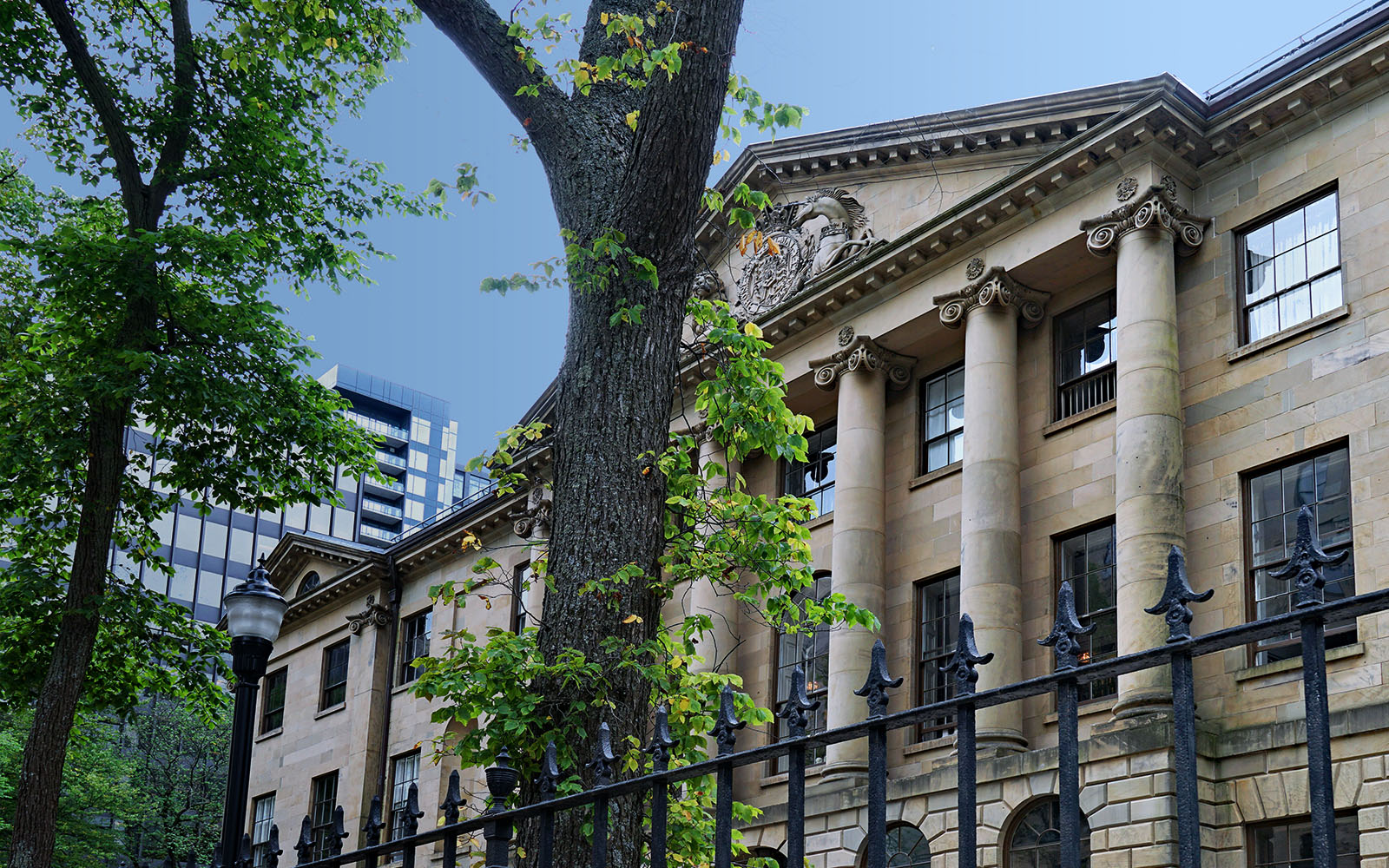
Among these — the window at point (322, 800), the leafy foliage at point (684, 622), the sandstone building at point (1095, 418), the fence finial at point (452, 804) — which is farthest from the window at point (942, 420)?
the window at point (322, 800)

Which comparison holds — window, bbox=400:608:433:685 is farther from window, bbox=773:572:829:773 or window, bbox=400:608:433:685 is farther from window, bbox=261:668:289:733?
window, bbox=773:572:829:773

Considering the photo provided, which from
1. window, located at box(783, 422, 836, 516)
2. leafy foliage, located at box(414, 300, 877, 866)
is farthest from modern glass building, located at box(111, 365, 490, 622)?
leafy foliage, located at box(414, 300, 877, 866)

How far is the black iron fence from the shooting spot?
418cm

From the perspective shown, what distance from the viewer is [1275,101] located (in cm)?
2203

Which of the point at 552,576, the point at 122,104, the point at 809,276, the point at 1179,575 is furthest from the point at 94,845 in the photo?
the point at 1179,575

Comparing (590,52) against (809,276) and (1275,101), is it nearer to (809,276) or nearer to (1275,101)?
(1275,101)

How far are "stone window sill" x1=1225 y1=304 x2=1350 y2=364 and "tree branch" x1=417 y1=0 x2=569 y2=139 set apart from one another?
49.6ft

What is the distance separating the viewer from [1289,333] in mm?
21172

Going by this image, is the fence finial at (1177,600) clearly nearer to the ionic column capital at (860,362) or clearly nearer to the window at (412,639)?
the ionic column capital at (860,362)

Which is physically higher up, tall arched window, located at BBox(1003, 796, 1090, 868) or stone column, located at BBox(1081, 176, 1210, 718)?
stone column, located at BBox(1081, 176, 1210, 718)

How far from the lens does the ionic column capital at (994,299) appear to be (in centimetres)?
2520

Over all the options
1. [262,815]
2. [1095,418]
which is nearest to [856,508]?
[1095,418]

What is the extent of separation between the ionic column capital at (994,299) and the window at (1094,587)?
165 inches

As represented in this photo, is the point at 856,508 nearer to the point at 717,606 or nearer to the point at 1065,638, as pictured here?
the point at 717,606
